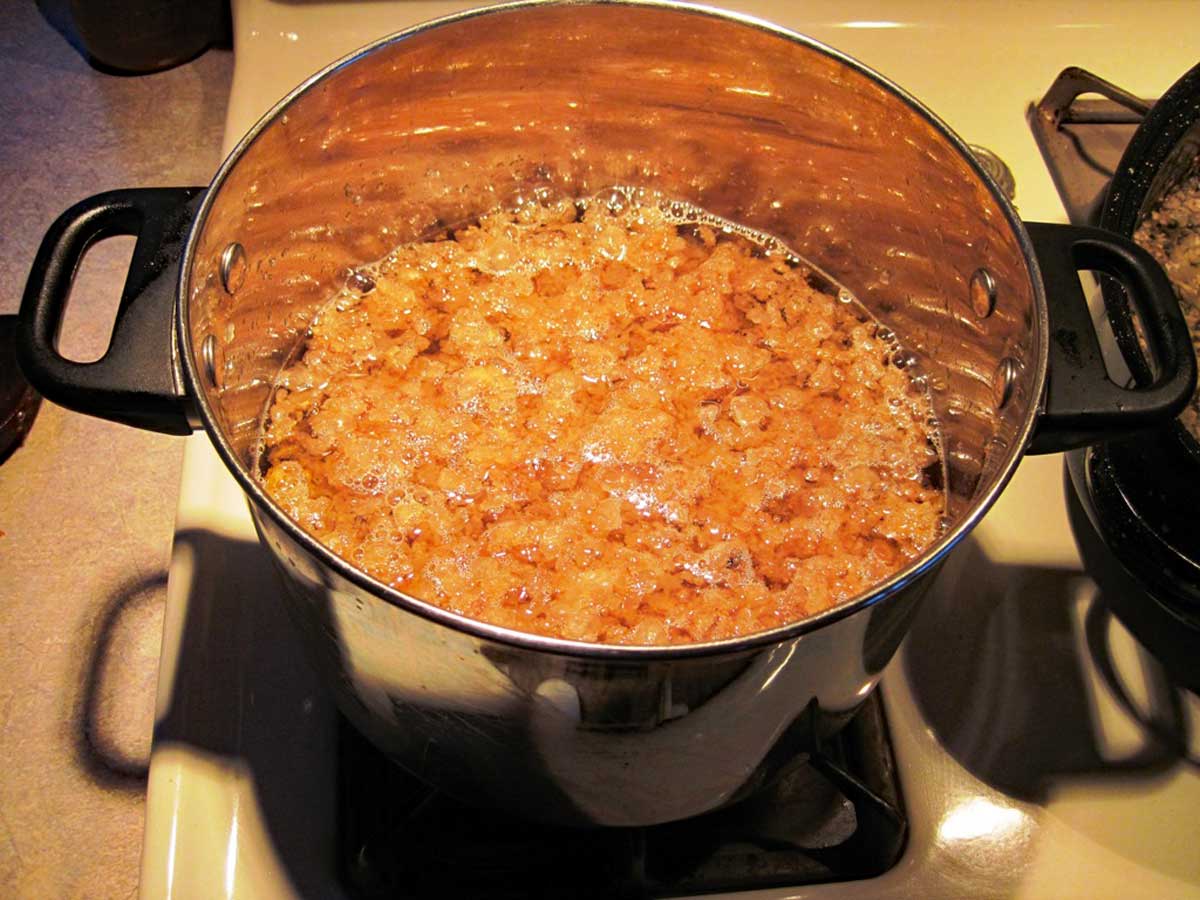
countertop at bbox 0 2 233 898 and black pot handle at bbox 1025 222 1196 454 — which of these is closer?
black pot handle at bbox 1025 222 1196 454

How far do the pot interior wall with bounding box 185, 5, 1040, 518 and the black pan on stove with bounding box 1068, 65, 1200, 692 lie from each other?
121mm

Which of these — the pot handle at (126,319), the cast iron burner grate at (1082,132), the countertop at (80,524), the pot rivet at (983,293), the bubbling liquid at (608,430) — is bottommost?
the countertop at (80,524)

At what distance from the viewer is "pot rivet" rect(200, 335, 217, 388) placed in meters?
0.59

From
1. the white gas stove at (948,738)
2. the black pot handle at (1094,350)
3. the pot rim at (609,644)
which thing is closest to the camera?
the pot rim at (609,644)

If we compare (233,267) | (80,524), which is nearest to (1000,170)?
Answer: (233,267)

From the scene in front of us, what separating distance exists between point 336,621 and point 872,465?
43 cm

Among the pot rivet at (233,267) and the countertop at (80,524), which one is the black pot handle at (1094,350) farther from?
the countertop at (80,524)

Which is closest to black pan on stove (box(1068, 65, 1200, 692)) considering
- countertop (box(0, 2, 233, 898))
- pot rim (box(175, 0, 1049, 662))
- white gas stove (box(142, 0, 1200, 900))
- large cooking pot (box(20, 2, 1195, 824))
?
white gas stove (box(142, 0, 1200, 900))

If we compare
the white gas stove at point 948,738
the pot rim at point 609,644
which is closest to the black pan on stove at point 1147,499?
the white gas stove at point 948,738

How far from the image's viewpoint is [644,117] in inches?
34.0

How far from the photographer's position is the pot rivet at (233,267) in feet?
2.14

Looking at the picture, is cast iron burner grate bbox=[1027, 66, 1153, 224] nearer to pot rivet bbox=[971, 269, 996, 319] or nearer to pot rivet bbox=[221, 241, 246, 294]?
pot rivet bbox=[971, 269, 996, 319]

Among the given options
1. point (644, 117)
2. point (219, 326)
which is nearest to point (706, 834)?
point (219, 326)

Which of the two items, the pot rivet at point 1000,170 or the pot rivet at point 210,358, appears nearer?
the pot rivet at point 210,358
